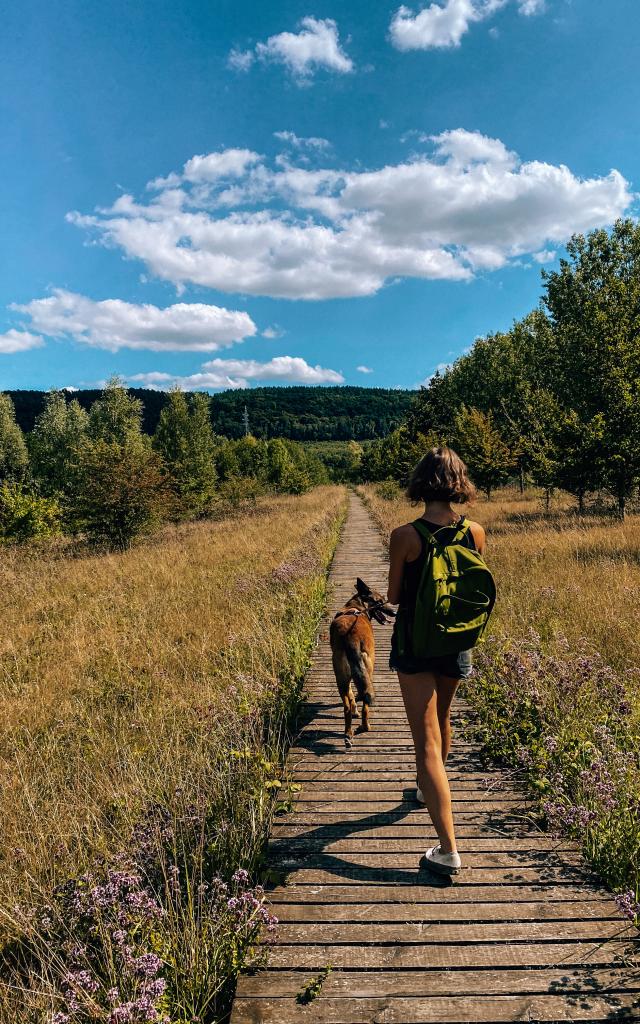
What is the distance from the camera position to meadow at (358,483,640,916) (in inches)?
112

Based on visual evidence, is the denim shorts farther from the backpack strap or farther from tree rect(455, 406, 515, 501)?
tree rect(455, 406, 515, 501)

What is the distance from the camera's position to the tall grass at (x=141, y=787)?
6.79ft

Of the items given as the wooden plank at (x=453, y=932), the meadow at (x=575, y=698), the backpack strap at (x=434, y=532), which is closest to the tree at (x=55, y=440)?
the meadow at (x=575, y=698)

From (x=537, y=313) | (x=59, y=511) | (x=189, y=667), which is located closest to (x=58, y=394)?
(x=59, y=511)

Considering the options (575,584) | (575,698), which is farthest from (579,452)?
(575,698)

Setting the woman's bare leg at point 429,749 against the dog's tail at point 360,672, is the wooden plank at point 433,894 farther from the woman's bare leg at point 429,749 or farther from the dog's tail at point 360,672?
the dog's tail at point 360,672

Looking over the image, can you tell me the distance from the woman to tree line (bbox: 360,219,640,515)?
13.7 meters

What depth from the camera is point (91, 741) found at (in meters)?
4.52

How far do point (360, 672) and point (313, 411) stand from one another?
18293cm

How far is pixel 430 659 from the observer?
8.46 feet

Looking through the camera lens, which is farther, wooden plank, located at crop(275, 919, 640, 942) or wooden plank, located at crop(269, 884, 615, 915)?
wooden plank, located at crop(269, 884, 615, 915)

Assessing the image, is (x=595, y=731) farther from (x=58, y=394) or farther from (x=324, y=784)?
(x=58, y=394)

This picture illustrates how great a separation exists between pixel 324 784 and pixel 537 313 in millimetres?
34735

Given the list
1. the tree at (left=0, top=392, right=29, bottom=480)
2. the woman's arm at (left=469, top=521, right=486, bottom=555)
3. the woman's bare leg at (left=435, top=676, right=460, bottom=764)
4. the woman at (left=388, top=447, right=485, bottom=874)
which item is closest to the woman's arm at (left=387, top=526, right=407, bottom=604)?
the woman at (left=388, top=447, right=485, bottom=874)
